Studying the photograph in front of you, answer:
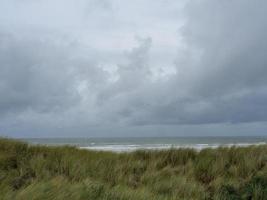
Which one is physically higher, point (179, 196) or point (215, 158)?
point (215, 158)

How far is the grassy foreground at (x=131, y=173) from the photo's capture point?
23.0ft

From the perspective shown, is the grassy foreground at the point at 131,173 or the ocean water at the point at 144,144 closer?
the grassy foreground at the point at 131,173

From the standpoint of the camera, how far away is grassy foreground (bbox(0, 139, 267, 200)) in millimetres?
7011

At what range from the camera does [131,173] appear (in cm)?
977

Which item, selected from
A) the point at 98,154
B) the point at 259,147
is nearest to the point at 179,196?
the point at 98,154

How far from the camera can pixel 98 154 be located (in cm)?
1115

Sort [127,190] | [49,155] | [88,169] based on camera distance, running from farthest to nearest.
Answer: [49,155] < [88,169] < [127,190]

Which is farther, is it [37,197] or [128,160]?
[128,160]

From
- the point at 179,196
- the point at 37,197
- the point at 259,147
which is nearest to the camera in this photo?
the point at 37,197

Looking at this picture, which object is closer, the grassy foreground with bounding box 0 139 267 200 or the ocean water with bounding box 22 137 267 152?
the grassy foreground with bounding box 0 139 267 200

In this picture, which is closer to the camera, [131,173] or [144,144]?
[131,173]

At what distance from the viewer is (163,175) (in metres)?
9.53

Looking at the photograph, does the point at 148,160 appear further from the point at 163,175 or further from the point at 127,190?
the point at 127,190

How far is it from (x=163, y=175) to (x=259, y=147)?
4.29 meters
